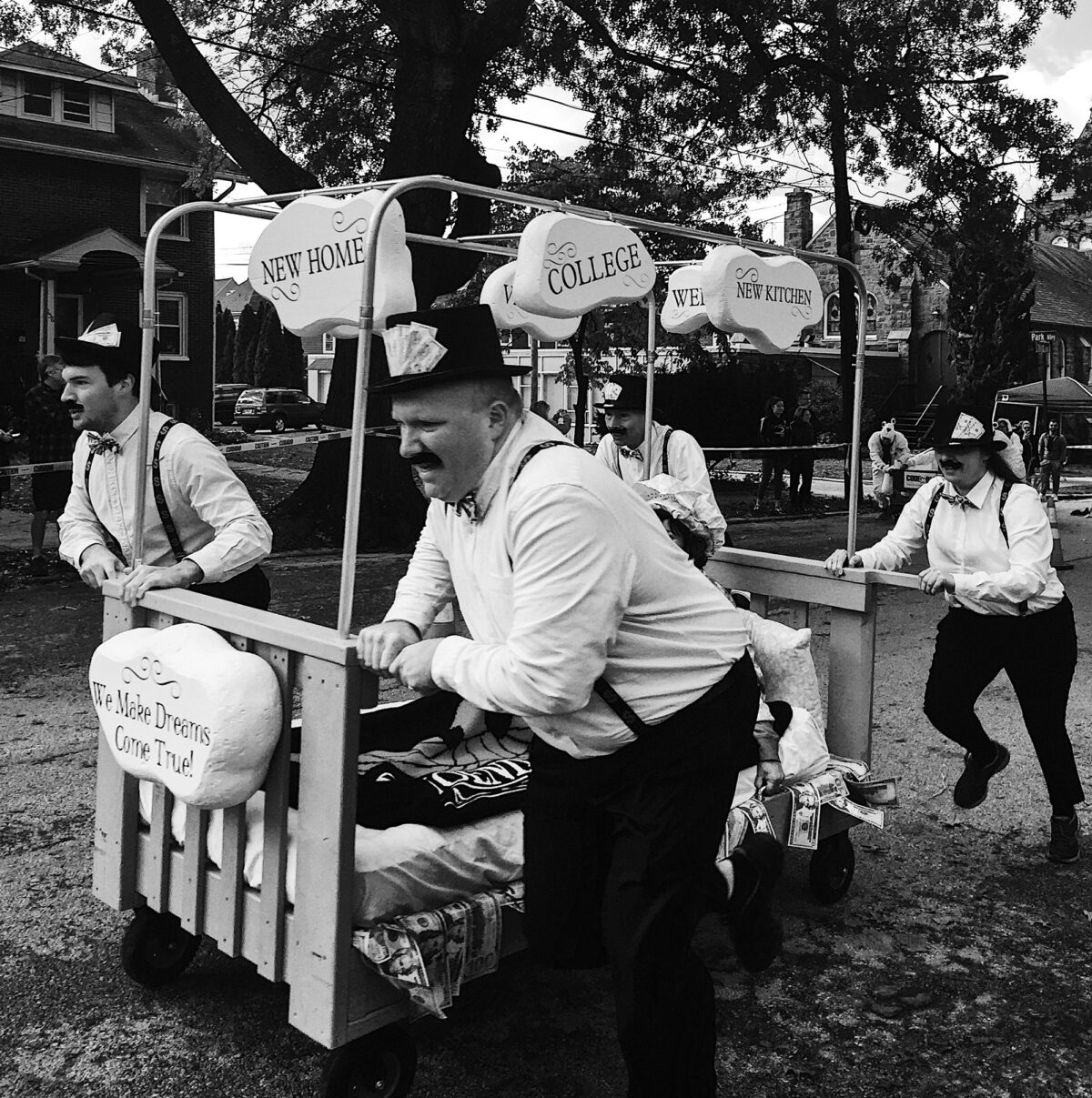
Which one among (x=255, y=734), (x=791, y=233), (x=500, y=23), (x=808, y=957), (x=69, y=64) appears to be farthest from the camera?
(x=791, y=233)

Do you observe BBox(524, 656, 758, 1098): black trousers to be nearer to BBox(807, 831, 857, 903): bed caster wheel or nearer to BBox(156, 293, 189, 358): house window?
BBox(807, 831, 857, 903): bed caster wheel

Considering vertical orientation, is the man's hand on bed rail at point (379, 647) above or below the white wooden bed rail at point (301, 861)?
above

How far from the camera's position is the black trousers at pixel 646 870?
265cm

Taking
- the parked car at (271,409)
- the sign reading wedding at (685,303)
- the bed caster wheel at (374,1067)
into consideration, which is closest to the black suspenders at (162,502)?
the bed caster wheel at (374,1067)

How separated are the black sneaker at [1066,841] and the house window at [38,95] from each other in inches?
1215

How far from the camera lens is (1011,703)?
7.29 metres

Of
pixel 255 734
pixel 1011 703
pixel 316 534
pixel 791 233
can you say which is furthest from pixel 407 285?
pixel 791 233

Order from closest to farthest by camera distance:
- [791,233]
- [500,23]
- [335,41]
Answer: [500,23] → [335,41] → [791,233]

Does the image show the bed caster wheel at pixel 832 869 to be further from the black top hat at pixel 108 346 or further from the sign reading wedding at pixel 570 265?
the black top hat at pixel 108 346

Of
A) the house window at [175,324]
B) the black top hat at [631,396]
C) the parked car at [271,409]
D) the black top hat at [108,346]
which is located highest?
the house window at [175,324]

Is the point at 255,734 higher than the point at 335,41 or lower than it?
lower

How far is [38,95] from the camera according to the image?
29516mm

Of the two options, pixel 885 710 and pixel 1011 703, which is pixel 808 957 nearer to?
pixel 885 710

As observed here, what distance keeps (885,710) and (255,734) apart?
4.85 metres
